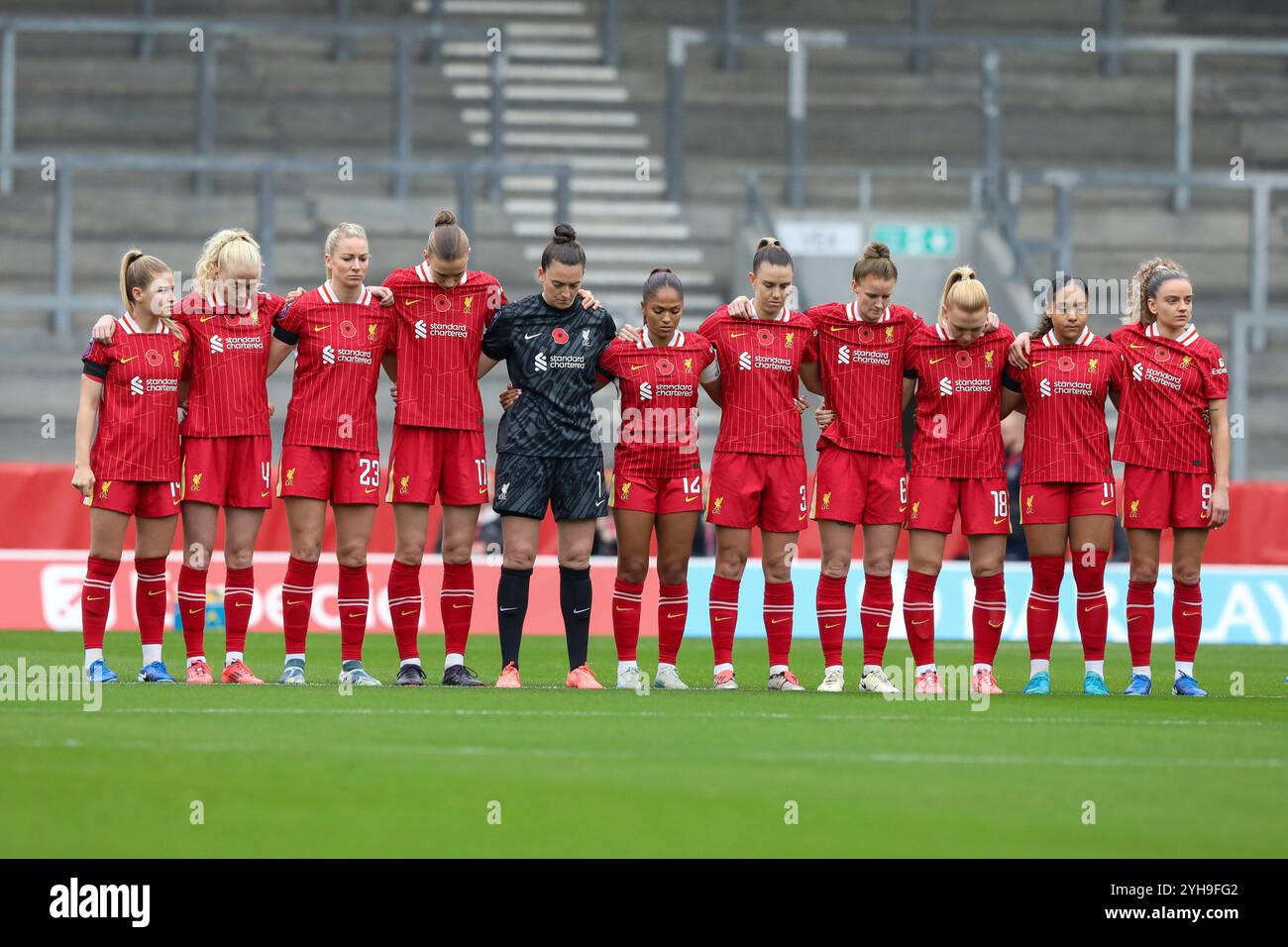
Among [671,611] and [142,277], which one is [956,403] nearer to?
[671,611]

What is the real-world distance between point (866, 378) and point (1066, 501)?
44.1 inches

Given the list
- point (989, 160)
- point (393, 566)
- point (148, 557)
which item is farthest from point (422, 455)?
point (989, 160)

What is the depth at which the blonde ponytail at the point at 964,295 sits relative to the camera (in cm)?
962

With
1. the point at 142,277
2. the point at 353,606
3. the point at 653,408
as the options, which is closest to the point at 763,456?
the point at 653,408

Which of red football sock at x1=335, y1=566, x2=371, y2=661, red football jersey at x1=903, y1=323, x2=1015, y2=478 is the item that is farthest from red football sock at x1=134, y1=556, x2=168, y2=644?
red football jersey at x1=903, y1=323, x2=1015, y2=478

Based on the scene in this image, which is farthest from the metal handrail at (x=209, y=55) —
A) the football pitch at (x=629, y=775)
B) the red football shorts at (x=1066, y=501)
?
the football pitch at (x=629, y=775)

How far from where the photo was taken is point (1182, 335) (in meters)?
9.96

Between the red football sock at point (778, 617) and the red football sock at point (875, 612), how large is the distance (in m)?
0.37

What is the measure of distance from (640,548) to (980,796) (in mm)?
3696

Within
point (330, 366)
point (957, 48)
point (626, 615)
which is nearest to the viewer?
point (330, 366)

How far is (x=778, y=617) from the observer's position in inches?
384

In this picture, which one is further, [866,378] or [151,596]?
[866,378]
